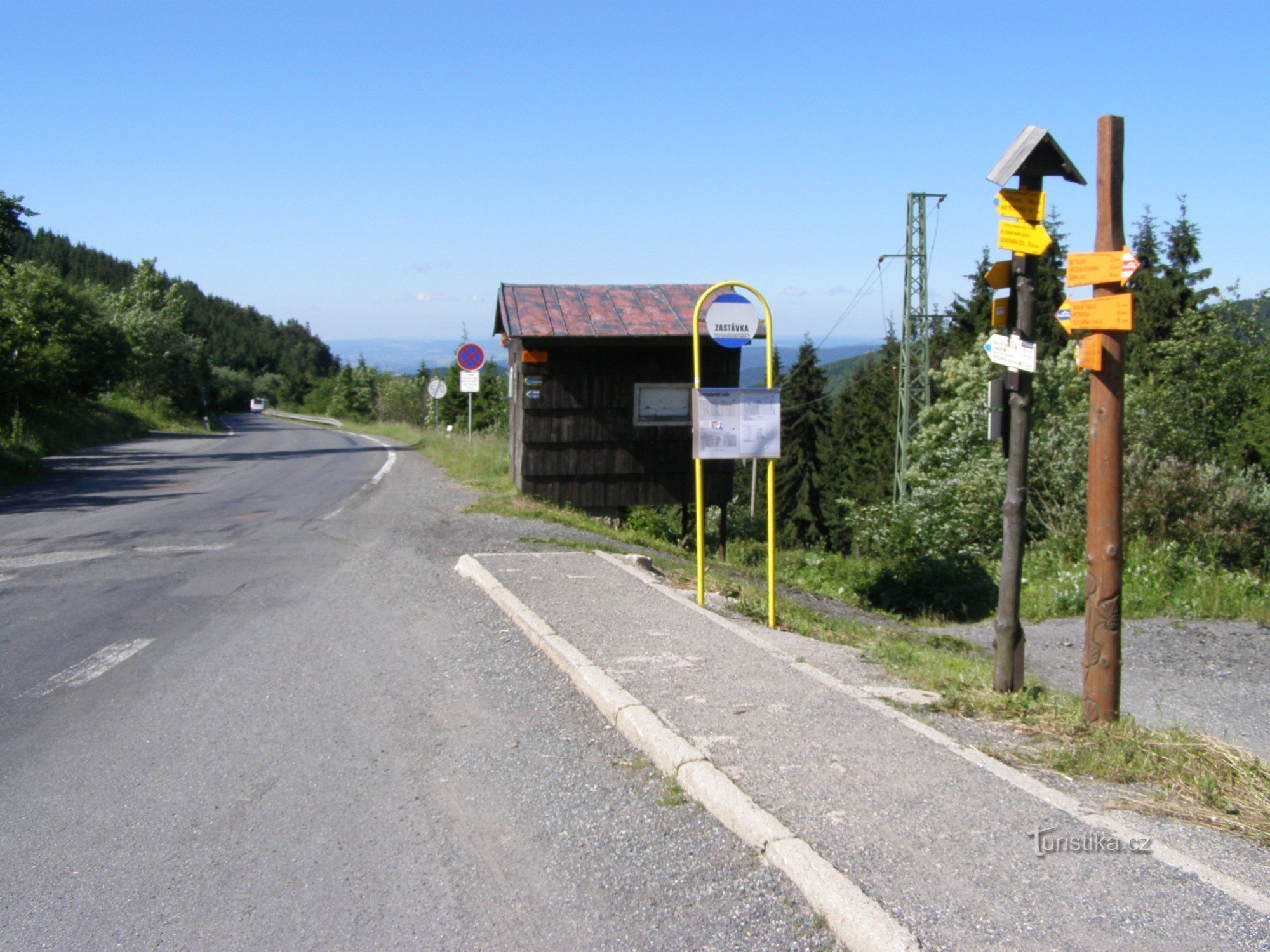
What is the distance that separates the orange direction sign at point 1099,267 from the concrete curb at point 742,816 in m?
3.16

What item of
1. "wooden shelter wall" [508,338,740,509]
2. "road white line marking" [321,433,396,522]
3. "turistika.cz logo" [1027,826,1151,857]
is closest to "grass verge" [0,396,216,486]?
"road white line marking" [321,433,396,522]

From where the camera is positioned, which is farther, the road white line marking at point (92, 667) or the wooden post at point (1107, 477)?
the road white line marking at point (92, 667)

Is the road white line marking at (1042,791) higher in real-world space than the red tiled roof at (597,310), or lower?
lower

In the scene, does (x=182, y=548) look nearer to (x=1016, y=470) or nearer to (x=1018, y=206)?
(x=1016, y=470)

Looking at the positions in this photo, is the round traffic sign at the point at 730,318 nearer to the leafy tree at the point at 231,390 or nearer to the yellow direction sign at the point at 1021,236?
the yellow direction sign at the point at 1021,236

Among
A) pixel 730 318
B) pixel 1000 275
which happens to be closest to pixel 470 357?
pixel 730 318

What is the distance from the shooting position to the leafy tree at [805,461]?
57.7 metres

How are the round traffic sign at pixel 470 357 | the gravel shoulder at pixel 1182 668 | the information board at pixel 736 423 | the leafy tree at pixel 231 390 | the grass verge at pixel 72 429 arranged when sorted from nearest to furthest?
1. the gravel shoulder at pixel 1182 668
2. the information board at pixel 736 423
3. the grass verge at pixel 72 429
4. the round traffic sign at pixel 470 357
5. the leafy tree at pixel 231 390

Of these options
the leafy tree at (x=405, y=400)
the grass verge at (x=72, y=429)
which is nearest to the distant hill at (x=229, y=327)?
the leafy tree at (x=405, y=400)

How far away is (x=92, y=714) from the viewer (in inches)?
228

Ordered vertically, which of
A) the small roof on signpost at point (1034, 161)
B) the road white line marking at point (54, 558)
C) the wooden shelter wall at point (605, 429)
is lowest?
the road white line marking at point (54, 558)

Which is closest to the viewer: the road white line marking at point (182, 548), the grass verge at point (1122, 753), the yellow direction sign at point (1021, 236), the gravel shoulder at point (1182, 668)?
the grass verge at point (1122, 753)

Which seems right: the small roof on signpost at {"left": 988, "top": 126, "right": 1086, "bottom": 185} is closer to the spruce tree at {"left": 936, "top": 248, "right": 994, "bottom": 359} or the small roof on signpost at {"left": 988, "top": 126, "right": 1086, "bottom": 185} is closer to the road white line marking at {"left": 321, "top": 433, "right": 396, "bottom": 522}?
the road white line marking at {"left": 321, "top": 433, "right": 396, "bottom": 522}

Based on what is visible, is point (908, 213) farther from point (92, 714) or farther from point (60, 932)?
point (60, 932)
